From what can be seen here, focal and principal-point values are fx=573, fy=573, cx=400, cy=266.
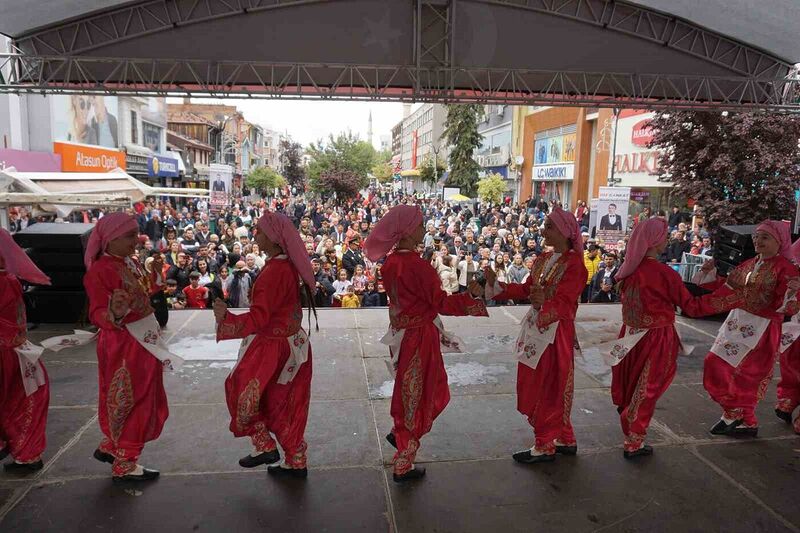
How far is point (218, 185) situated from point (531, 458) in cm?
1573

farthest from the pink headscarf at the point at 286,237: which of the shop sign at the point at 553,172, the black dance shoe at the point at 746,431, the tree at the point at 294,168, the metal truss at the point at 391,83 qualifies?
the tree at the point at 294,168

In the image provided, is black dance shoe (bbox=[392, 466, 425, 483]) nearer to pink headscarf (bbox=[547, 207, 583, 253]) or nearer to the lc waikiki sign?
pink headscarf (bbox=[547, 207, 583, 253])

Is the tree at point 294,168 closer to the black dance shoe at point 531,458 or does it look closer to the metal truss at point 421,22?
the metal truss at point 421,22

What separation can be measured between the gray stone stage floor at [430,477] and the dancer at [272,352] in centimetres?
35

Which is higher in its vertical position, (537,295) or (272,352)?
(537,295)

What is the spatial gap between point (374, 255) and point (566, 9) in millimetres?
5020

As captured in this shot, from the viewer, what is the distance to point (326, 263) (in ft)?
A: 32.1

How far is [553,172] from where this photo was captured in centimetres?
3103

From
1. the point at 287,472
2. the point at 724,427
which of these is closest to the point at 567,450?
the point at 724,427

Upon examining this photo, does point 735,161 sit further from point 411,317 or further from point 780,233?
point 411,317

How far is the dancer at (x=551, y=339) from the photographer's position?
3.57 meters

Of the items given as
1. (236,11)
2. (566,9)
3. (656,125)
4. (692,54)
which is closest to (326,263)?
(236,11)

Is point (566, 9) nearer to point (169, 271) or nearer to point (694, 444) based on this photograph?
point (694, 444)

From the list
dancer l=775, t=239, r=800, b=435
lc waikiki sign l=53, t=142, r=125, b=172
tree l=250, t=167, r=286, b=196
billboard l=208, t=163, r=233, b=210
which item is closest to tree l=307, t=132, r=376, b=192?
tree l=250, t=167, r=286, b=196
